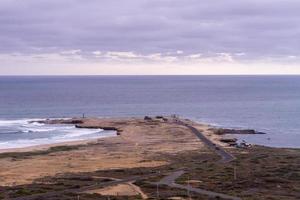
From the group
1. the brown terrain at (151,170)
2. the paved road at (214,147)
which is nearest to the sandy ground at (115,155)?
the brown terrain at (151,170)

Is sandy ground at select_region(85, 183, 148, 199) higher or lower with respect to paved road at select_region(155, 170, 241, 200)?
lower

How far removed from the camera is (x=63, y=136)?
393 ft

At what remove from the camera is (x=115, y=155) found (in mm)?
91625

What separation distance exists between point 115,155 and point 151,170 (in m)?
17.6

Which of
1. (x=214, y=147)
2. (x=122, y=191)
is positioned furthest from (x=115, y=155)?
(x=122, y=191)

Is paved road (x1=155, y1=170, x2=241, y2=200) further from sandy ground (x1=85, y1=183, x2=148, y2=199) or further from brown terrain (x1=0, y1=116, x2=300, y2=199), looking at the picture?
sandy ground (x1=85, y1=183, x2=148, y2=199)

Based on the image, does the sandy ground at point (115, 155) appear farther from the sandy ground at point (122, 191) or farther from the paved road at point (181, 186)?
the sandy ground at point (122, 191)

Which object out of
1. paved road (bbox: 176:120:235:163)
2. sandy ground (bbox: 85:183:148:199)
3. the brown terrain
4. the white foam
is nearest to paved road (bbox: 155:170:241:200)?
the brown terrain

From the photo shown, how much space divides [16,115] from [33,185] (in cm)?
10862

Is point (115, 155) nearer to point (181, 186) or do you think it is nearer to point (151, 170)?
point (151, 170)

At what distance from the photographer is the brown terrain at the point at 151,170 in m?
59.8

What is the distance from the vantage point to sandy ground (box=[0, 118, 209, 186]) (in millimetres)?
76663

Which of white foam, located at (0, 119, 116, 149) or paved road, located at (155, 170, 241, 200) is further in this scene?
white foam, located at (0, 119, 116, 149)

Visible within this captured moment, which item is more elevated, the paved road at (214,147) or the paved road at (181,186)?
the paved road at (214,147)
